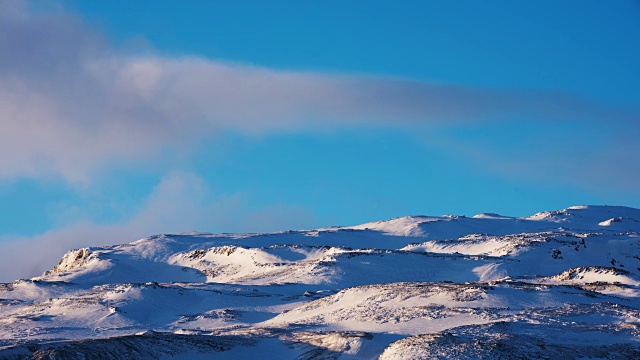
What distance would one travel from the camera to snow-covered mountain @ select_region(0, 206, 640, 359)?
35.2 m

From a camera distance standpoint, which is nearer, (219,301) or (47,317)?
(47,317)

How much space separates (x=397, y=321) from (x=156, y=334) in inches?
497

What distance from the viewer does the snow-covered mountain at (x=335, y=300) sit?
3522 cm

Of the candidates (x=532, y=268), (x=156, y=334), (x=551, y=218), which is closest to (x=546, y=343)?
(x=156, y=334)

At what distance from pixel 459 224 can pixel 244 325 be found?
7475 cm

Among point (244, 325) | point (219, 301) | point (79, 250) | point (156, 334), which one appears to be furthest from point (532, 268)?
point (79, 250)

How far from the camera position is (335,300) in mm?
50062

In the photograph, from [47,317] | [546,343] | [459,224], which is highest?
[459,224]

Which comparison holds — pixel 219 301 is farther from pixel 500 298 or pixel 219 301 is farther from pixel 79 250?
pixel 79 250

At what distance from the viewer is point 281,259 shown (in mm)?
87062

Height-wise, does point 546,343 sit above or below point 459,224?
below

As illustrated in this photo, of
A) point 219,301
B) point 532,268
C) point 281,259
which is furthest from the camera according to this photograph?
point 281,259

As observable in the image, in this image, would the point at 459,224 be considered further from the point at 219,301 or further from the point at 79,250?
the point at 219,301

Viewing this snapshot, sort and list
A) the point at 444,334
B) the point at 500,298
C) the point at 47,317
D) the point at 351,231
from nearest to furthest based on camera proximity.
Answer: the point at 444,334, the point at 500,298, the point at 47,317, the point at 351,231
